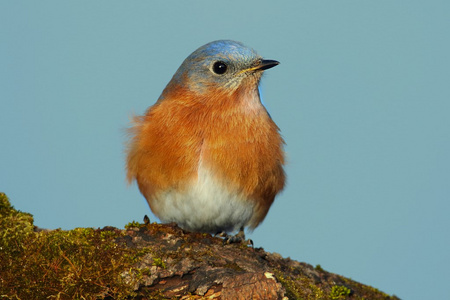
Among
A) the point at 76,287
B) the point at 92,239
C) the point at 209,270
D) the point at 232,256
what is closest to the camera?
the point at 76,287

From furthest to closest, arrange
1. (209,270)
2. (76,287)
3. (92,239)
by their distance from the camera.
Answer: (92,239), (209,270), (76,287)

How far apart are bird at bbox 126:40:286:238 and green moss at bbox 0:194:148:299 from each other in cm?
132

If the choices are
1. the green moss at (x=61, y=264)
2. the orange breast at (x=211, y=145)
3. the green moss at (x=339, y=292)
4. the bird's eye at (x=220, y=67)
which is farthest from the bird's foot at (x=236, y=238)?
the bird's eye at (x=220, y=67)

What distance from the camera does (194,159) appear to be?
235 inches

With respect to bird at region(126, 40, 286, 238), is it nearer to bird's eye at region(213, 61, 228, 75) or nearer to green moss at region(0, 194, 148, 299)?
bird's eye at region(213, 61, 228, 75)

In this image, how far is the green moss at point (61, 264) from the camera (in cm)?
421

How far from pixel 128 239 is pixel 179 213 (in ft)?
3.86

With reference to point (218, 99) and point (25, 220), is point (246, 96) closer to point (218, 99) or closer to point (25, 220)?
point (218, 99)

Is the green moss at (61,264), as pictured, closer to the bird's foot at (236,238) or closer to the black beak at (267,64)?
the bird's foot at (236,238)

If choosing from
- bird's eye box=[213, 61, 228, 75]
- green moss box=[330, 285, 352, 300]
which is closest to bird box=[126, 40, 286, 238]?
bird's eye box=[213, 61, 228, 75]

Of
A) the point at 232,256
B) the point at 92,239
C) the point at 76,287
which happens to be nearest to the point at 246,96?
the point at 232,256

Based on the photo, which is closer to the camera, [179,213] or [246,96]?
[179,213]

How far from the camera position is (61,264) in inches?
171

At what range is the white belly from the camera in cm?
589
